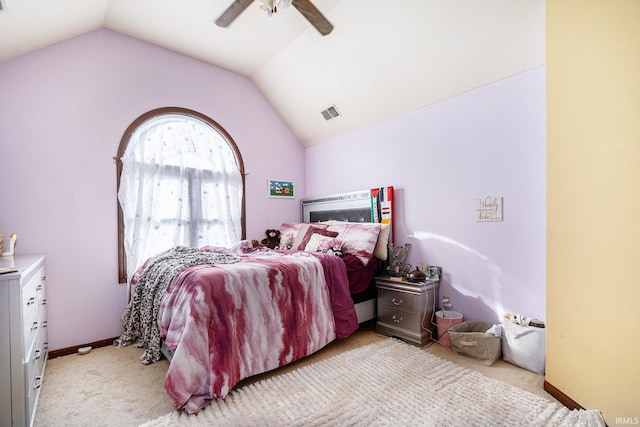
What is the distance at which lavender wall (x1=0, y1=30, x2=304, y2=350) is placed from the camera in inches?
98.3

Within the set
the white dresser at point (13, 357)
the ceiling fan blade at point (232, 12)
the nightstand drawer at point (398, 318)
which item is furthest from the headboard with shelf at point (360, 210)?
the white dresser at point (13, 357)

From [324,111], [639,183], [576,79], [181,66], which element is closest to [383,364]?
[639,183]

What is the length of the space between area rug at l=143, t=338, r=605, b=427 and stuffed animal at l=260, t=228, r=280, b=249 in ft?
6.39

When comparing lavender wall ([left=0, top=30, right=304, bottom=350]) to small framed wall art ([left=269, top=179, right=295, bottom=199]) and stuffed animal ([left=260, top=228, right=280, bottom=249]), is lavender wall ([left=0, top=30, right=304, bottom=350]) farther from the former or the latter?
stuffed animal ([left=260, top=228, right=280, bottom=249])

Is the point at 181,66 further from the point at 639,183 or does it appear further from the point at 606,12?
the point at 639,183

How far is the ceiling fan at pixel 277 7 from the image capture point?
2058mm

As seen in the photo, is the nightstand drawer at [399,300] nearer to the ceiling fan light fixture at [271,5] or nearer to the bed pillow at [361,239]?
the bed pillow at [361,239]

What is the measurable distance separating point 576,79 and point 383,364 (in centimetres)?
214

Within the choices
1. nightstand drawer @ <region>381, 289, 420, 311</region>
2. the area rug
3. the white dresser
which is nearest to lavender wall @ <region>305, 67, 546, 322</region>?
nightstand drawer @ <region>381, 289, 420, 311</region>

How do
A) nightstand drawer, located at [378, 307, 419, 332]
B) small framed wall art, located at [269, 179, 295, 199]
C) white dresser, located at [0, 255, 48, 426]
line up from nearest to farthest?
white dresser, located at [0, 255, 48, 426] < nightstand drawer, located at [378, 307, 419, 332] < small framed wall art, located at [269, 179, 295, 199]

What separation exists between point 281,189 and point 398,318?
2353 mm

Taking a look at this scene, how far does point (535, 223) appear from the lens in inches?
88.4

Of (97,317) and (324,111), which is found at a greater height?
(324,111)

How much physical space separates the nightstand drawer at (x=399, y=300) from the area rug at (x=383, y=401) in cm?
52
